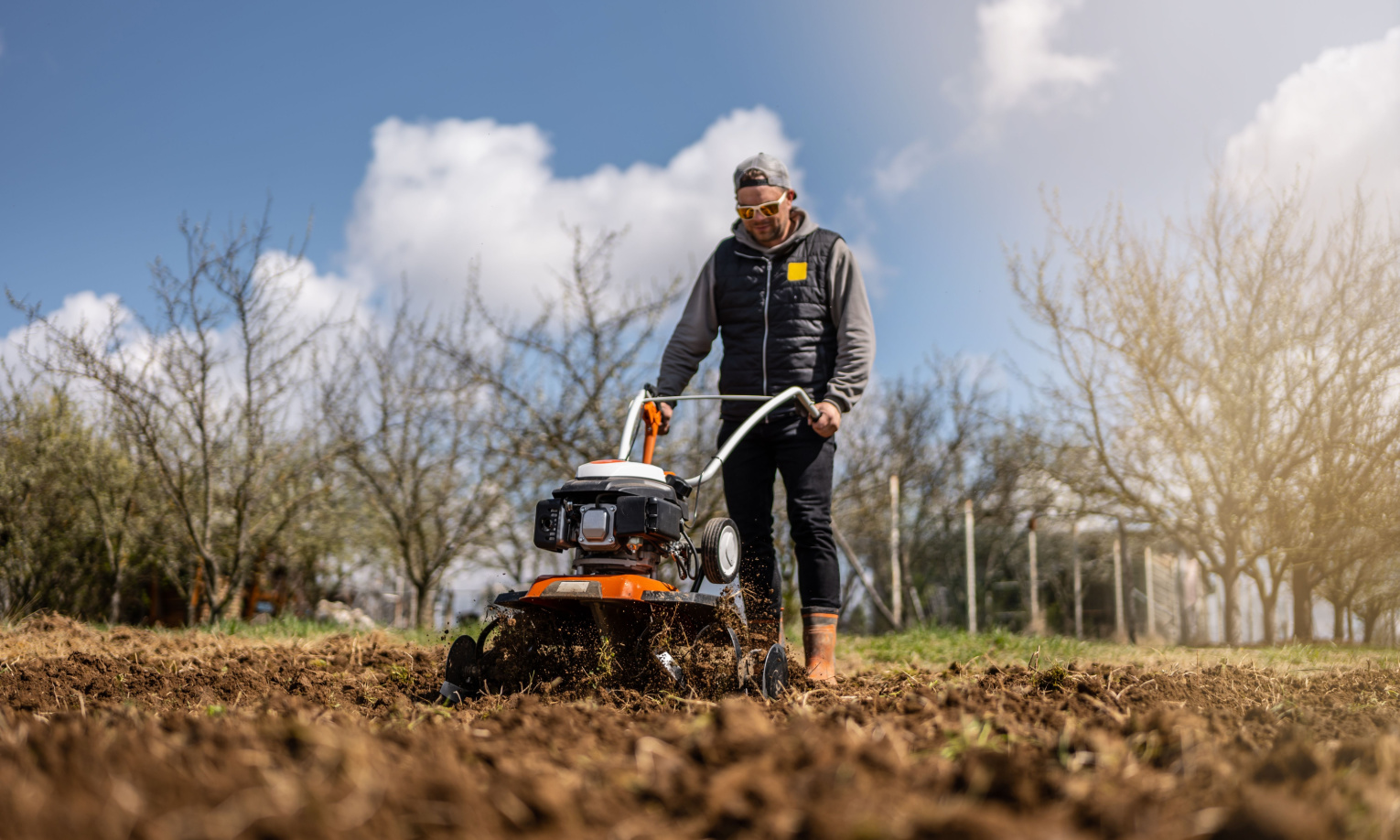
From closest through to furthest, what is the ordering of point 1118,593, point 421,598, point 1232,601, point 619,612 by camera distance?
point 619,612
point 1232,601
point 421,598
point 1118,593

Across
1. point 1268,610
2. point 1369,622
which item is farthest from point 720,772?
point 1369,622

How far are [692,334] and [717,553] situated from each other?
1397 mm

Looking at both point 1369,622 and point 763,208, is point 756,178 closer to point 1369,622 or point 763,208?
point 763,208

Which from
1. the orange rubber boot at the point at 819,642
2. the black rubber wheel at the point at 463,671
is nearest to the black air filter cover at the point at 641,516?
the black rubber wheel at the point at 463,671

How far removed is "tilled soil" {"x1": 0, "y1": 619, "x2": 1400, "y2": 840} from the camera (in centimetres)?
113

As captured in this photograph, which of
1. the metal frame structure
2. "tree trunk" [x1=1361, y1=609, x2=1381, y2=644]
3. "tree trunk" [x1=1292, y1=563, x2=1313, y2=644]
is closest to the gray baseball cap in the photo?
the metal frame structure

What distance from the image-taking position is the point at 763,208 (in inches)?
158

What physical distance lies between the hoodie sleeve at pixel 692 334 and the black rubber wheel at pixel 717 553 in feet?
3.70

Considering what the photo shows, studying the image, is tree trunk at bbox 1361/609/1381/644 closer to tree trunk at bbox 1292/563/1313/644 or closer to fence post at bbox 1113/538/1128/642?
tree trunk at bbox 1292/563/1313/644

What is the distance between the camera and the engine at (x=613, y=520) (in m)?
3.04

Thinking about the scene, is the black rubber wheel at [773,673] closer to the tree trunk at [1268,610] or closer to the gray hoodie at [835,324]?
the gray hoodie at [835,324]

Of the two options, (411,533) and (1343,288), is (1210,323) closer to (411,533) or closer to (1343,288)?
(1343,288)

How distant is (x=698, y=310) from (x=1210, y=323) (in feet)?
24.6

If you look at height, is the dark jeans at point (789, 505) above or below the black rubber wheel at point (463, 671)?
above
